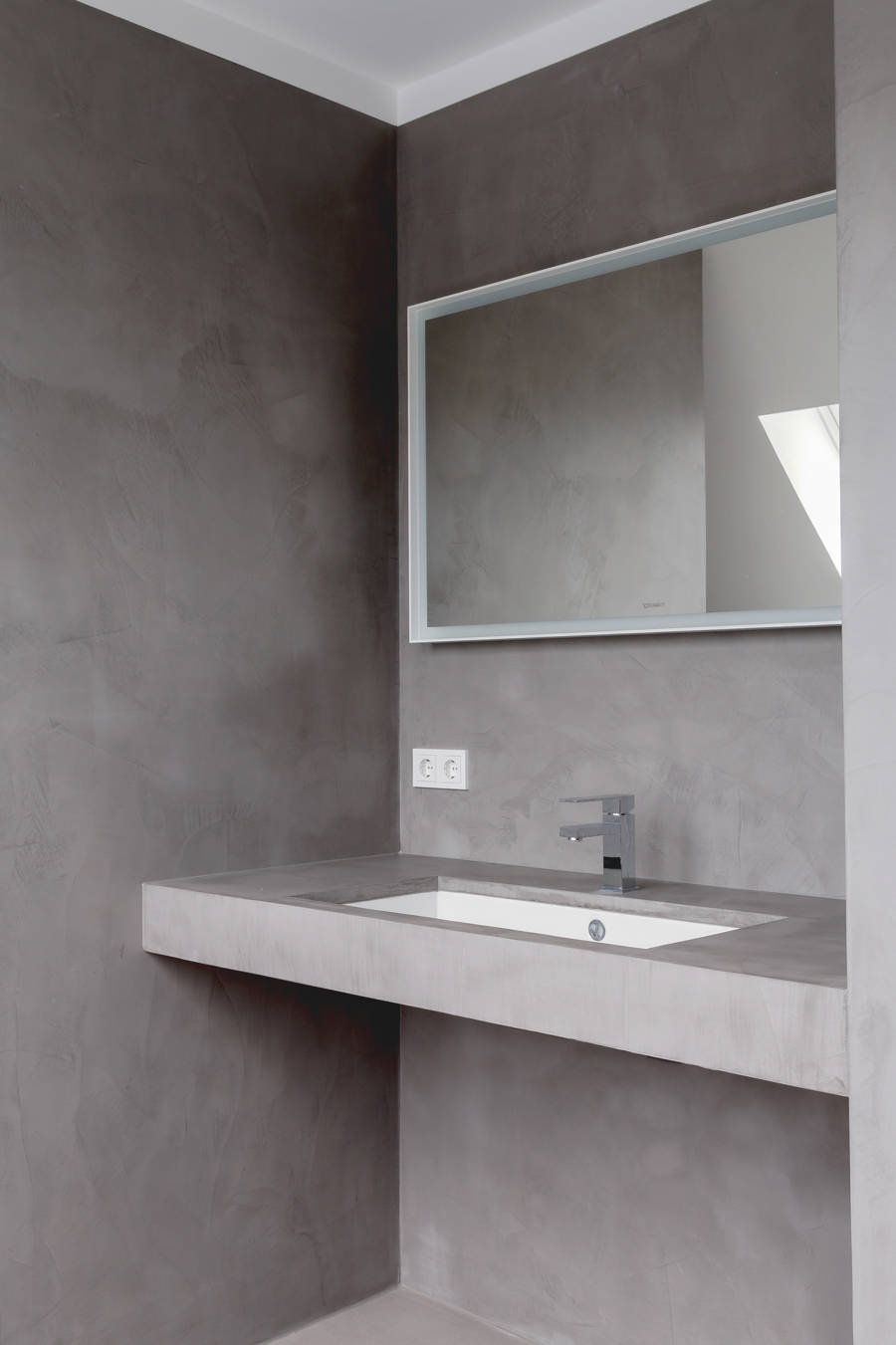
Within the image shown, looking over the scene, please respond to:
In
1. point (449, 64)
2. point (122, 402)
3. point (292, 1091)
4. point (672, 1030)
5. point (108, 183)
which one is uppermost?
point (449, 64)

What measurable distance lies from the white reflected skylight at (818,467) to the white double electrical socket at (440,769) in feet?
2.82

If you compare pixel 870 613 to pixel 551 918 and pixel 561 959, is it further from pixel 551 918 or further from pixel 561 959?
pixel 551 918

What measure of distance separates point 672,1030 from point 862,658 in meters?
0.48

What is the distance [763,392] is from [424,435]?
77 centimetres

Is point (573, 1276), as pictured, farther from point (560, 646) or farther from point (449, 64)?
point (449, 64)

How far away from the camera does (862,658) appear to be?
1.26m

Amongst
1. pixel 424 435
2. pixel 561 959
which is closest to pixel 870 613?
pixel 561 959

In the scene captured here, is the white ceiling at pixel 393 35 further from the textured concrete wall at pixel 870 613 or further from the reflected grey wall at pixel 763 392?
the textured concrete wall at pixel 870 613

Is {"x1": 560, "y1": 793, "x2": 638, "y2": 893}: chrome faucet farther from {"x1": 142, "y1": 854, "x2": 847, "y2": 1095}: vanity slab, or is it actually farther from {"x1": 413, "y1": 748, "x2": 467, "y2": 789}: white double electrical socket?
{"x1": 413, "y1": 748, "x2": 467, "y2": 789}: white double electrical socket

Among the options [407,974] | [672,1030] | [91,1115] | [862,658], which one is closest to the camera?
[862,658]

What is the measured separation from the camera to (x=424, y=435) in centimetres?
253

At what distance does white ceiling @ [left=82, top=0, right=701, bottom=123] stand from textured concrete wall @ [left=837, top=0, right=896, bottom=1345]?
1047mm

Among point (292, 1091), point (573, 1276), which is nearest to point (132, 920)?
point (292, 1091)

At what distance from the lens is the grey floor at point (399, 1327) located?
7.59 ft
